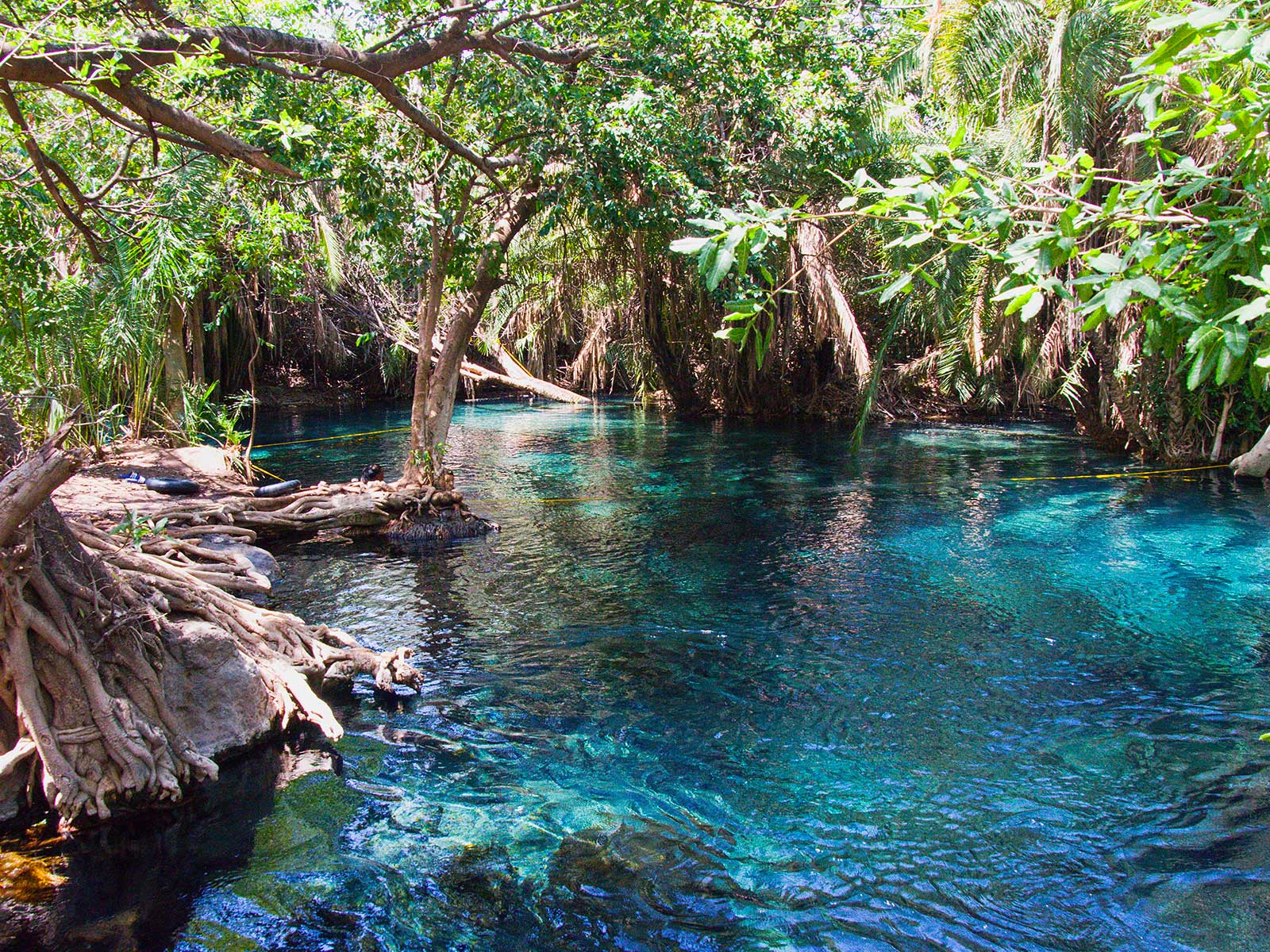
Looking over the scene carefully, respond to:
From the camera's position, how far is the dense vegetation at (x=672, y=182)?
2475mm

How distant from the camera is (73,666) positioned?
506cm

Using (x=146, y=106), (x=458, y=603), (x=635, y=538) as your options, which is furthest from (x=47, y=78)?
(x=635, y=538)

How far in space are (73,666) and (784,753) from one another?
4.01 meters

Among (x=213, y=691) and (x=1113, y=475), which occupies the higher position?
(x=1113, y=475)

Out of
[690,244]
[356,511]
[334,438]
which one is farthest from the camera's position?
[334,438]

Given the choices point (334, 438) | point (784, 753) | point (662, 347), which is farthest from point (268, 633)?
point (662, 347)

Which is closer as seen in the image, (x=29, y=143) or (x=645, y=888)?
(x=645, y=888)

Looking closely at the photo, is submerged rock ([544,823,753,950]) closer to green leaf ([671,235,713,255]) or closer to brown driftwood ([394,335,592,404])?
green leaf ([671,235,713,255])

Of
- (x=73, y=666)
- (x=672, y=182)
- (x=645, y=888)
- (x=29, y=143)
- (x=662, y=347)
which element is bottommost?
(x=645, y=888)

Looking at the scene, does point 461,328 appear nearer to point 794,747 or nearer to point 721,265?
point 794,747

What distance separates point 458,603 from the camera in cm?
907

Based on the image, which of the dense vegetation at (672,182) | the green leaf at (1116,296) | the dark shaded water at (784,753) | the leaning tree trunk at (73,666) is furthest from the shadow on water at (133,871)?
the green leaf at (1116,296)

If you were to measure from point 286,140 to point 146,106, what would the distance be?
1.05m

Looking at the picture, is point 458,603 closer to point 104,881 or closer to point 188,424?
point 104,881
